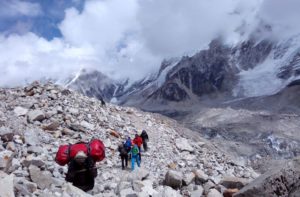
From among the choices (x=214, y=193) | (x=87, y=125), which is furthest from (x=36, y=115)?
(x=214, y=193)

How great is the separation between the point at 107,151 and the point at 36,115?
3845mm

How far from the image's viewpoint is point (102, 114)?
26250 mm

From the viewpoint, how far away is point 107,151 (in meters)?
21.5

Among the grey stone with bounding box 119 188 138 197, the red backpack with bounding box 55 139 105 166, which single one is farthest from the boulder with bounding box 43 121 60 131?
the red backpack with bounding box 55 139 105 166

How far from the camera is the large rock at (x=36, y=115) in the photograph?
2223 cm

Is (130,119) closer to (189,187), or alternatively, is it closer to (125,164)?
(125,164)

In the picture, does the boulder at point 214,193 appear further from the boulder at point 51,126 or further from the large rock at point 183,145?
the large rock at point 183,145

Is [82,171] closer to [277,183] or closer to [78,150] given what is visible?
[78,150]

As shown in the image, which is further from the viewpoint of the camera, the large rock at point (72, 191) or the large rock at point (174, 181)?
the large rock at point (174, 181)

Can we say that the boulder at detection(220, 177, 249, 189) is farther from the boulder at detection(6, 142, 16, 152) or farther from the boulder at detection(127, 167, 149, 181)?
the boulder at detection(6, 142, 16, 152)

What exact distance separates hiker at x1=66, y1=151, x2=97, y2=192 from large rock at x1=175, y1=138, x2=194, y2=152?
1577 centimetres

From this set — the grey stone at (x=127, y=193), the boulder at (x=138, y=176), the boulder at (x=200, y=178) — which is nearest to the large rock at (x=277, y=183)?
the grey stone at (x=127, y=193)

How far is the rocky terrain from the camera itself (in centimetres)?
1288

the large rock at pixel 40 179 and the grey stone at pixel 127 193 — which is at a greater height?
the large rock at pixel 40 179
